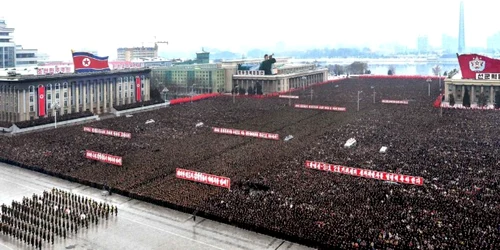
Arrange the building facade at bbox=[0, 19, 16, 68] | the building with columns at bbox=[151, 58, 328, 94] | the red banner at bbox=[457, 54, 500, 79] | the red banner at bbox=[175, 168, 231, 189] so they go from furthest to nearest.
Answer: the building with columns at bbox=[151, 58, 328, 94], the building facade at bbox=[0, 19, 16, 68], the red banner at bbox=[457, 54, 500, 79], the red banner at bbox=[175, 168, 231, 189]

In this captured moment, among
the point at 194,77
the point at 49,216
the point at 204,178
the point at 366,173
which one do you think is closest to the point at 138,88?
the point at 194,77

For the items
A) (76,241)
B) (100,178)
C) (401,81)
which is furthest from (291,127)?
(401,81)

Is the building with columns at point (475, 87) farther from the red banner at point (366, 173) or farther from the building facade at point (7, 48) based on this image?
the building facade at point (7, 48)

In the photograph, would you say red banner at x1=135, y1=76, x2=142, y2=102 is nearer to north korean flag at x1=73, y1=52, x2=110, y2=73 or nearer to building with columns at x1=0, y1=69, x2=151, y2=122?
building with columns at x1=0, y1=69, x2=151, y2=122

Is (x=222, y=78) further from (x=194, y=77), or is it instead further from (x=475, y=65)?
(x=475, y=65)

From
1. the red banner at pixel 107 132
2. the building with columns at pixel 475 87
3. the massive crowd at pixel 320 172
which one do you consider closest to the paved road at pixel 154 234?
the massive crowd at pixel 320 172

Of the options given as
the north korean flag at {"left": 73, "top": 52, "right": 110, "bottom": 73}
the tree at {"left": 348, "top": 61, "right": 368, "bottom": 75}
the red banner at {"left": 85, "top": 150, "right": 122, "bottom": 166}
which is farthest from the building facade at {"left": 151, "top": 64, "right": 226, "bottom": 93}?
the red banner at {"left": 85, "top": 150, "right": 122, "bottom": 166}
